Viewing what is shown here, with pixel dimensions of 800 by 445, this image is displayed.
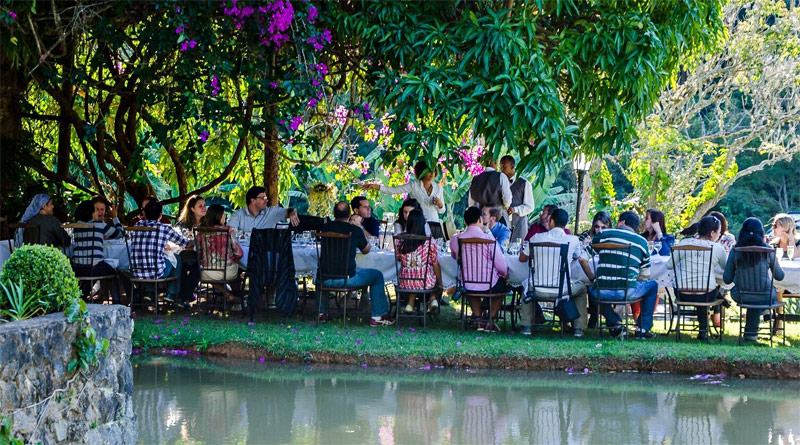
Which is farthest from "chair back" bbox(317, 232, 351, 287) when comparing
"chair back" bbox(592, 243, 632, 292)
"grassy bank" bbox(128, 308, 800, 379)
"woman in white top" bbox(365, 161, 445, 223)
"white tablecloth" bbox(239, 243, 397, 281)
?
"chair back" bbox(592, 243, 632, 292)

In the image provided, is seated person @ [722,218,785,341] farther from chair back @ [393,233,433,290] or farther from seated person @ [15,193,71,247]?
seated person @ [15,193,71,247]

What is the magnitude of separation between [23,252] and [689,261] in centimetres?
601

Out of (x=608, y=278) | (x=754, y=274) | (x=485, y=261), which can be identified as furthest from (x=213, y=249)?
(x=754, y=274)

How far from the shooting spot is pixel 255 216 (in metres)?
11.4

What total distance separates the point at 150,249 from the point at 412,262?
2.70 m

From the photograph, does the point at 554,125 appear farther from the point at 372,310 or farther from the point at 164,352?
the point at 164,352

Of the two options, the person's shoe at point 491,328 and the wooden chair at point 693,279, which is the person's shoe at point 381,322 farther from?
the wooden chair at point 693,279

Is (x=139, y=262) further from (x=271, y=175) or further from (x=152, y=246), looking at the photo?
(x=271, y=175)

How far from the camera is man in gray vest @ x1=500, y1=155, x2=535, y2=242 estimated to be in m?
12.0

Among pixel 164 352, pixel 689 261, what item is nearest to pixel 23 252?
pixel 164 352

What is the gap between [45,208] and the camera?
1062cm

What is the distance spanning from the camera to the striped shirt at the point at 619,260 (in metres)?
9.30

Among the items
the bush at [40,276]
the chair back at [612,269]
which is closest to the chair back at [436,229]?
the chair back at [612,269]

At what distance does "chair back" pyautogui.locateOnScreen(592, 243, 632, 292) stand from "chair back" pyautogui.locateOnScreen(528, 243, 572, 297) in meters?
0.29
